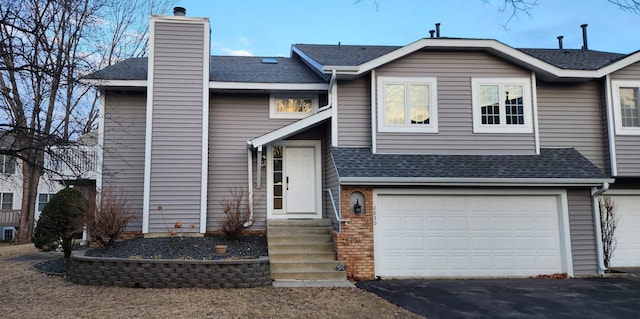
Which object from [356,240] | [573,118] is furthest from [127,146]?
[573,118]

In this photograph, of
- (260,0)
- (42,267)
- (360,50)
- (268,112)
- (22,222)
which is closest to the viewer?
(260,0)

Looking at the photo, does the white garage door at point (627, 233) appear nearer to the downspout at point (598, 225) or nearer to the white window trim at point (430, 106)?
the downspout at point (598, 225)

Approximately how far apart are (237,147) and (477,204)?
599 centimetres

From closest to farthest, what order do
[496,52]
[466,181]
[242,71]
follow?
[466,181], [496,52], [242,71]

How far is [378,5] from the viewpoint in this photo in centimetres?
554

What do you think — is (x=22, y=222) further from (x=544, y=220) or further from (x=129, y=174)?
(x=544, y=220)

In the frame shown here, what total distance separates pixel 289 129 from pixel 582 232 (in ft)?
23.2

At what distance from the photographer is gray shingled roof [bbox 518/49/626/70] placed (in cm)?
1073

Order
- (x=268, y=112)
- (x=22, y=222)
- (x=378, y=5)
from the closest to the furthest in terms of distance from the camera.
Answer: (x=378, y=5) → (x=268, y=112) → (x=22, y=222)

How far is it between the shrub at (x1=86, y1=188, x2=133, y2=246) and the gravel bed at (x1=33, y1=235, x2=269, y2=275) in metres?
0.23

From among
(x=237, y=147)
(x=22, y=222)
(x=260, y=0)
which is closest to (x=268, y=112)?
(x=237, y=147)

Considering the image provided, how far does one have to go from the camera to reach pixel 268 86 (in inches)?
424

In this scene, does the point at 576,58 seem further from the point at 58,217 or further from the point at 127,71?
the point at 58,217

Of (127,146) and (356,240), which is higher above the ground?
(127,146)
